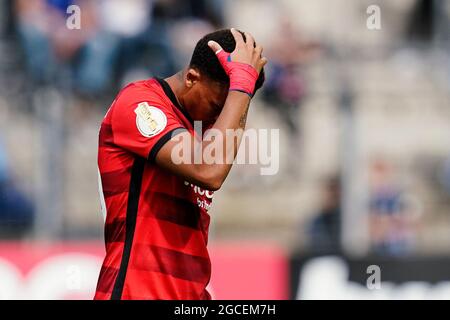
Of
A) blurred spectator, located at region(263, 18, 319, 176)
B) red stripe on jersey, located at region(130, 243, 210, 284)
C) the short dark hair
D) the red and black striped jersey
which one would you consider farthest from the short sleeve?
blurred spectator, located at region(263, 18, 319, 176)

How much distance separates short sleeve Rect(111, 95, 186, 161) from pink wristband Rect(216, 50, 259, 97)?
0.98 feet

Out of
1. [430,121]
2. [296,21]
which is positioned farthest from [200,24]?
[430,121]

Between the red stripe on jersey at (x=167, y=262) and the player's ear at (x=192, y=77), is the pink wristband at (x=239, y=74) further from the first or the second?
the red stripe on jersey at (x=167, y=262)

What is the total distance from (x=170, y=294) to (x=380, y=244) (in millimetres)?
5444

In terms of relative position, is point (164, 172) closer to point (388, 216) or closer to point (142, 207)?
point (142, 207)

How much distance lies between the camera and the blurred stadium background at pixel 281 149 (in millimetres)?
8766

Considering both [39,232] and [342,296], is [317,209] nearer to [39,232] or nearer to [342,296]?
[342,296]

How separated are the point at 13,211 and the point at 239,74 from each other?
554 cm

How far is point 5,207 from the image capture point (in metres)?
9.39

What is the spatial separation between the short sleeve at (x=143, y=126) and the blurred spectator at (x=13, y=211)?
511 centimetres

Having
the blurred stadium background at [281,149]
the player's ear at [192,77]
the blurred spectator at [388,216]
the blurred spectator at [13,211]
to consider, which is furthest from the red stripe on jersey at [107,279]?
the blurred spectator at [388,216]

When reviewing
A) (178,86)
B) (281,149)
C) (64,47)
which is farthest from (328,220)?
(178,86)

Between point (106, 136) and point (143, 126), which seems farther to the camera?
point (106, 136)

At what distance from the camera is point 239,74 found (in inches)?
168
